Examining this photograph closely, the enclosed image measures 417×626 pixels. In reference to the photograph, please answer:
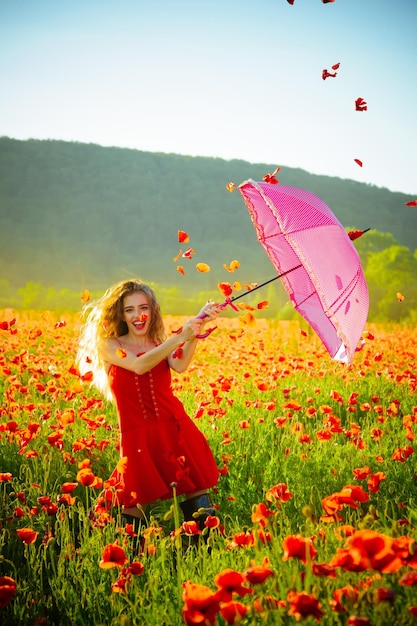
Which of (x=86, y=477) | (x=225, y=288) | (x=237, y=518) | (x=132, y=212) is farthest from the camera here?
(x=132, y=212)

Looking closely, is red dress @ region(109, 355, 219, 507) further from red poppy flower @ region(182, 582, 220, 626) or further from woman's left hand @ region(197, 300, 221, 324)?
red poppy flower @ region(182, 582, 220, 626)

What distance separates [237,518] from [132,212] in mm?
65345

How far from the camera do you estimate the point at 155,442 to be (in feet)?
11.1

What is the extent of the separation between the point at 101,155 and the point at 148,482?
73.9 metres

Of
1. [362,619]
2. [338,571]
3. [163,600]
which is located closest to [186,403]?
[163,600]

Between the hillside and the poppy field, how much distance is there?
4304cm

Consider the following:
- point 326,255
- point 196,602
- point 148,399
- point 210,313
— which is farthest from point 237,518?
point 196,602

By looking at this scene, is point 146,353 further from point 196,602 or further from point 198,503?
point 196,602

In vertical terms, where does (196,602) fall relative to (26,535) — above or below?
above

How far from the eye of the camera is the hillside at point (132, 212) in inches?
2128

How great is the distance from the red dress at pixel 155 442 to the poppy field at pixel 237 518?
11 cm

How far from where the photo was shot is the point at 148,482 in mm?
3236

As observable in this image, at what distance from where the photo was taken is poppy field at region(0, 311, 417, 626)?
1.80 meters

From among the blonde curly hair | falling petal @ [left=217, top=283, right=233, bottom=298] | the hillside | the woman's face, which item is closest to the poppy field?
falling petal @ [left=217, top=283, right=233, bottom=298]
